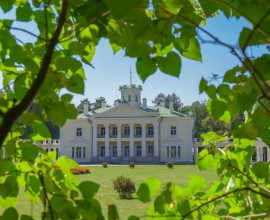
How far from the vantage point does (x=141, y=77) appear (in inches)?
22.2

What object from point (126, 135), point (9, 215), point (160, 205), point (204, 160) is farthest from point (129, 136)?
point (9, 215)

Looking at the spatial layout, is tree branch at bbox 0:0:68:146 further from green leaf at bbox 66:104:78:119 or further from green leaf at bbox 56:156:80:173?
green leaf at bbox 56:156:80:173

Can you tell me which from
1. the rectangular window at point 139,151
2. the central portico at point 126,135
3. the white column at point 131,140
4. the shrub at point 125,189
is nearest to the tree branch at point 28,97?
the shrub at point 125,189

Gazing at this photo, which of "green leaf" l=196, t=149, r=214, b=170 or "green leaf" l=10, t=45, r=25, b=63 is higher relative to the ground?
"green leaf" l=10, t=45, r=25, b=63

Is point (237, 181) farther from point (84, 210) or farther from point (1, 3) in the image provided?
point (1, 3)

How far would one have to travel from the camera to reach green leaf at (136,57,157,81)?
55 cm

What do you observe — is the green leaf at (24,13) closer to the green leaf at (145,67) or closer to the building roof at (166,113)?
the green leaf at (145,67)

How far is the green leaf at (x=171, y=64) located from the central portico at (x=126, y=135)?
2716 centimetres

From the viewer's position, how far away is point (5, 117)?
0.41 metres

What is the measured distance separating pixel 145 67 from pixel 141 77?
21mm

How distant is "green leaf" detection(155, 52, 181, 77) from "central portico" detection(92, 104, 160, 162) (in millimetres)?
27164

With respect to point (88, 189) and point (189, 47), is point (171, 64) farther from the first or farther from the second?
point (88, 189)

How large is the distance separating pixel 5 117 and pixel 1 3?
1.33ft

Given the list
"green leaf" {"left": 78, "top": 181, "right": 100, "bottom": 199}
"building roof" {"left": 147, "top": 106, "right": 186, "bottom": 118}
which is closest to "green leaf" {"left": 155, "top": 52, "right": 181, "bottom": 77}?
"green leaf" {"left": 78, "top": 181, "right": 100, "bottom": 199}
